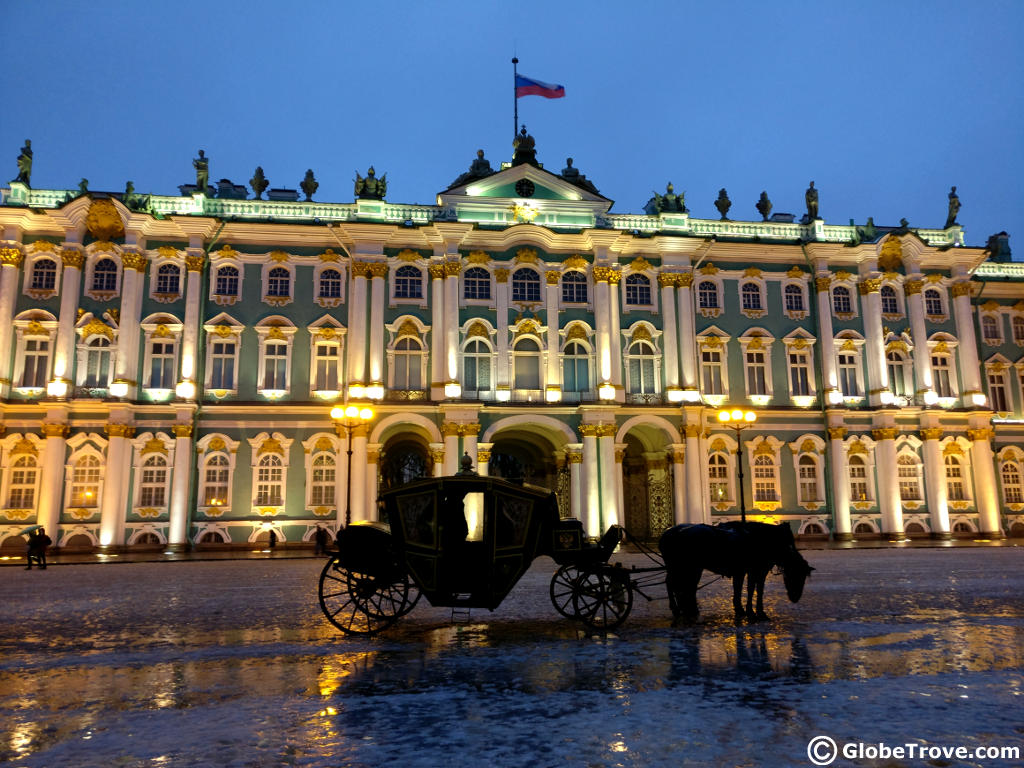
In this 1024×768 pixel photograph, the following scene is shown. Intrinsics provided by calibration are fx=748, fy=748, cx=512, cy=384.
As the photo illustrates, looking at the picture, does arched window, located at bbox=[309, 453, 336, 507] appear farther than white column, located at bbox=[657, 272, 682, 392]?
No

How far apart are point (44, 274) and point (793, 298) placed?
32.6 metres

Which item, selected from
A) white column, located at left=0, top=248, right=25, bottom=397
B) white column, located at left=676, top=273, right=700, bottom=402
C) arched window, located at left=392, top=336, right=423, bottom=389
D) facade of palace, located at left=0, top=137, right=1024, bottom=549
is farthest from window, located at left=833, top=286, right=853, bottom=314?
white column, located at left=0, top=248, right=25, bottom=397

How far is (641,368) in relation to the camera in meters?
32.9

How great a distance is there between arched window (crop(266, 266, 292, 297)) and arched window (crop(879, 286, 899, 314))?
27.3 m

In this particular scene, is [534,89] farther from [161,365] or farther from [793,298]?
[161,365]

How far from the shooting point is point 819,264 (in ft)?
114

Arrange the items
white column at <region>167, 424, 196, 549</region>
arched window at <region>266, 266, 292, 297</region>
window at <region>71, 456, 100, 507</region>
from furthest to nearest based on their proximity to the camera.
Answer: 1. arched window at <region>266, 266, 292, 297</region>
2. window at <region>71, 456, 100, 507</region>
3. white column at <region>167, 424, 196, 549</region>

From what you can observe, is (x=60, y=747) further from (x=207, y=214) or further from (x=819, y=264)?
A: (x=819, y=264)

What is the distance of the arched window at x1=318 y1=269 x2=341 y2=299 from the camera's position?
32.1 metres

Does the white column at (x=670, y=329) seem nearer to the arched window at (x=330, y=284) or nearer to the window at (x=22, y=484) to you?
the arched window at (x=330, y=284)

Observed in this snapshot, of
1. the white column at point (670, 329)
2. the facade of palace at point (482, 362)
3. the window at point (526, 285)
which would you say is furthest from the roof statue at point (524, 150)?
the white column at point (670, 329)

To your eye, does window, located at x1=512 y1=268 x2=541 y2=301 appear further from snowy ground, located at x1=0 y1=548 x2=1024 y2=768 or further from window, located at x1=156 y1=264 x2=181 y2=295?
snowy ground, located at x1=0 y1=548 x2=1024 y2=768

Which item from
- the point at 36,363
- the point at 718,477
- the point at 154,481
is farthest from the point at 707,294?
the point at 36,363

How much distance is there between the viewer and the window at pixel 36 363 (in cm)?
2972
